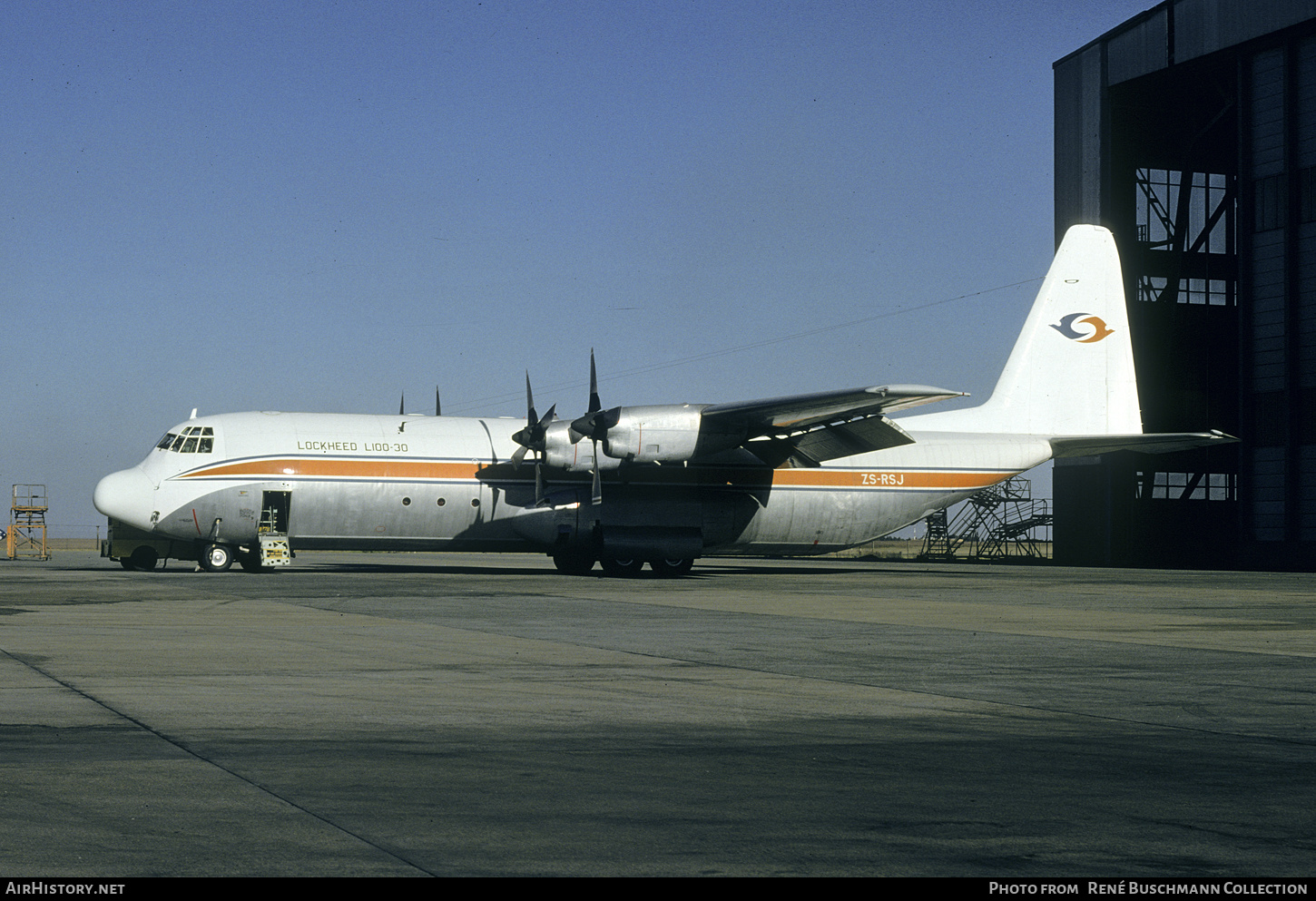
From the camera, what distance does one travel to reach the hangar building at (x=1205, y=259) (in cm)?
4225

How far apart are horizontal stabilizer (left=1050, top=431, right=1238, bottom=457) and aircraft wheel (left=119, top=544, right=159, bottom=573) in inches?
977

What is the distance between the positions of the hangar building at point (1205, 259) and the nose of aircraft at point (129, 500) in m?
33.3

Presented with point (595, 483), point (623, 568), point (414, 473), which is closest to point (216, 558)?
point (414, 473)

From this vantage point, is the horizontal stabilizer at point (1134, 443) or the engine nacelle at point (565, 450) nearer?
the engine nacelle at point (565, 450)

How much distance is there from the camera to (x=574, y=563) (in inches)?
1339

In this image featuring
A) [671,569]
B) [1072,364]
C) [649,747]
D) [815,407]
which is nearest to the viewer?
[649,747]

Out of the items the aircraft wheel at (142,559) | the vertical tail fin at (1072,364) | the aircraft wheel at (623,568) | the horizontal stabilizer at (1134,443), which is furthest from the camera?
the vertical tail fin at (1072,364)

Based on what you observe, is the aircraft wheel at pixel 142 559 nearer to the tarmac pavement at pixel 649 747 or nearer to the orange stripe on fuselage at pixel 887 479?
the orange stripe on fuselage at pixel 887 479

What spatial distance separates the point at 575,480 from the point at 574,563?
8.83ft

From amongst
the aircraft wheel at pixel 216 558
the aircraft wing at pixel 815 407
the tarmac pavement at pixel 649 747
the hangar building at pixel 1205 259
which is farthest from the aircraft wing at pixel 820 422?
the hangar building at pixel 1205 259

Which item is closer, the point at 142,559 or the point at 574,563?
the point at 574,563

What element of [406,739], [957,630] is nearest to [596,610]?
[957,630]

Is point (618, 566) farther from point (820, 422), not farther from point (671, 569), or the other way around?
point (820, 422)

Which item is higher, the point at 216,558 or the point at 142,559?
the point at 216,558
